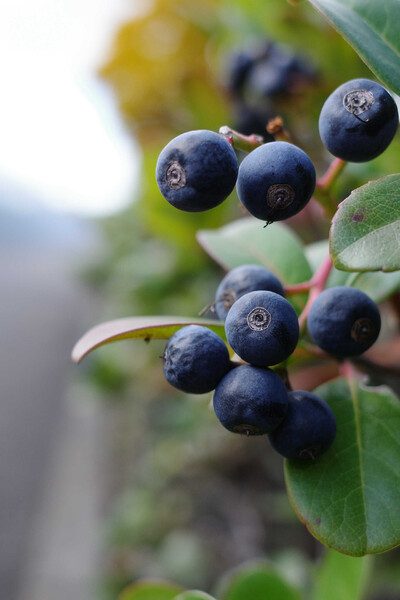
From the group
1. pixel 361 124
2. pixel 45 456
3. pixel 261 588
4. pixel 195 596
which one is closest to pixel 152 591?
pixel 261 588

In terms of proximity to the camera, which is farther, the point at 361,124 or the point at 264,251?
the point at 264,251

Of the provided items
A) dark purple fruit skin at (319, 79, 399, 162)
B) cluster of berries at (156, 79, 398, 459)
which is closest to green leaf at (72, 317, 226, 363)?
cluster of berries at (156, 79, 398, 459)

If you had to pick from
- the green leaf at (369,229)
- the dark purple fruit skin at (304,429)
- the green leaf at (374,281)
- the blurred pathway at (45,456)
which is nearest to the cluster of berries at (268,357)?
the dark purple fruit skin at (304,429)

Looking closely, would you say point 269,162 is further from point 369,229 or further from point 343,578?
point 343,578

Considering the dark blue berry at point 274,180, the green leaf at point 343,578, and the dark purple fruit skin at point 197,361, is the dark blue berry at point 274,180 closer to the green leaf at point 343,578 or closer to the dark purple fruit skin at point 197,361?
the dark purple fruit skin at point 197,361

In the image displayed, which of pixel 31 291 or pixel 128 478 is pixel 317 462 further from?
pixel 31 291

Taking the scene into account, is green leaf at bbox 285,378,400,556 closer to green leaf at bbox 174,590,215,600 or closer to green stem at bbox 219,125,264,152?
green leaf at bbox 174,590,215,600
